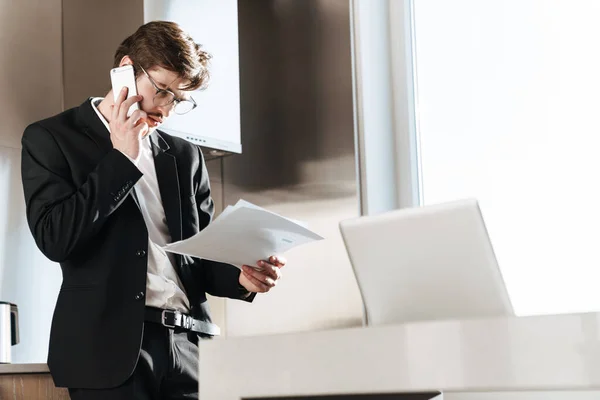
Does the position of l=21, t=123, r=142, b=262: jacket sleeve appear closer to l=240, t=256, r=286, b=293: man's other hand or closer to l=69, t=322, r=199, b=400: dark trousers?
l=69, t=322, r=199, b=400: dark trousers

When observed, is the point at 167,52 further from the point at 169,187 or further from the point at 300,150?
the point at 300,150

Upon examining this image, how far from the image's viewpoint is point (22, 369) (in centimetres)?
203

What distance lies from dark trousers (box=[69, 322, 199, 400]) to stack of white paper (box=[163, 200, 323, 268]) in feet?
0.76

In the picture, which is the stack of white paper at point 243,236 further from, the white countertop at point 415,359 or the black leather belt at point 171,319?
the white countertop at point 415,359

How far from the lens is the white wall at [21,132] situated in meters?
2.60

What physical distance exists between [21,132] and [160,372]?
1.31 metres

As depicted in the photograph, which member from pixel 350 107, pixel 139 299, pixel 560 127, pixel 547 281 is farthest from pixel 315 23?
pixel 139 299

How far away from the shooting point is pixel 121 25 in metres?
2.95

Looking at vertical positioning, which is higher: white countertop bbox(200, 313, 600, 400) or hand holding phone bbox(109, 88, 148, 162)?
hand holding phone bbox(109, 88, 148, 162)

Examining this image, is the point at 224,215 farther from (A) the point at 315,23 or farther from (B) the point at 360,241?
(A) the point at 315,23

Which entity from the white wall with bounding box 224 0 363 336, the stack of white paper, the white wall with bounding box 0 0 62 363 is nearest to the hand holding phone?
the stack of white paper

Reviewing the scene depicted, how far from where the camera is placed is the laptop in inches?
49.2

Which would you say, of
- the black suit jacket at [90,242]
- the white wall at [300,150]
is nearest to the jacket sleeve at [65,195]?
the black suit jacket at [90,242]

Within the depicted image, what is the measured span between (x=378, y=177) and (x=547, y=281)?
0.74m
